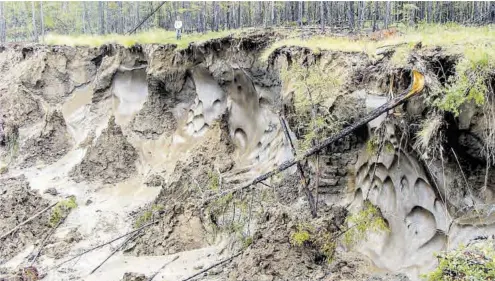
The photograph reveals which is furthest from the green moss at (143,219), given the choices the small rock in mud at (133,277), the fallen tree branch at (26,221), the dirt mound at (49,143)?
the dirt mound at (49,143)

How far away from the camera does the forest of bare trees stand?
26766mm

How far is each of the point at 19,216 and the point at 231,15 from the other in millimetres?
20713

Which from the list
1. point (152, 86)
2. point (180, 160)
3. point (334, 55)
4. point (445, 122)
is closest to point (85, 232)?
point (180, 160)

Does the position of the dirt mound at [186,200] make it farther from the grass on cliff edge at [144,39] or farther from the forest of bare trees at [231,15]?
the forest of bare trees at [231,15]

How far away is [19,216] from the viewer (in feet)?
53.7

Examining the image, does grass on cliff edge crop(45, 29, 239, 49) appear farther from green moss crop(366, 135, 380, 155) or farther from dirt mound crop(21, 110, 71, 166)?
green moss crop(366, 135, 380, 155)

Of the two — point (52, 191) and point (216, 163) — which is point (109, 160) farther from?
point (216, 163)

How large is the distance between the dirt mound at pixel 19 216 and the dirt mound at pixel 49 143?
2763 mm

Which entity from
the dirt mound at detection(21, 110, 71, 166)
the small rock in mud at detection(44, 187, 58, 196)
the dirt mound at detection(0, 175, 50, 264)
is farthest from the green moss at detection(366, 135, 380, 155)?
the dirt mound at detection(21, 110, 71, 166)

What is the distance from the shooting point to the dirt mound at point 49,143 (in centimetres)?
2172

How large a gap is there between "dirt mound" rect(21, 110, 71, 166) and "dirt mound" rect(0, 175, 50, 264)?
9.06 feet

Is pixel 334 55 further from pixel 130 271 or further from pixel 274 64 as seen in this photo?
pixel 130 271

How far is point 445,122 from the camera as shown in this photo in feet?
26.8

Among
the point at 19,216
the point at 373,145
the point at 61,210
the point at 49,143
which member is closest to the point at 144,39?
the point at 49,143
